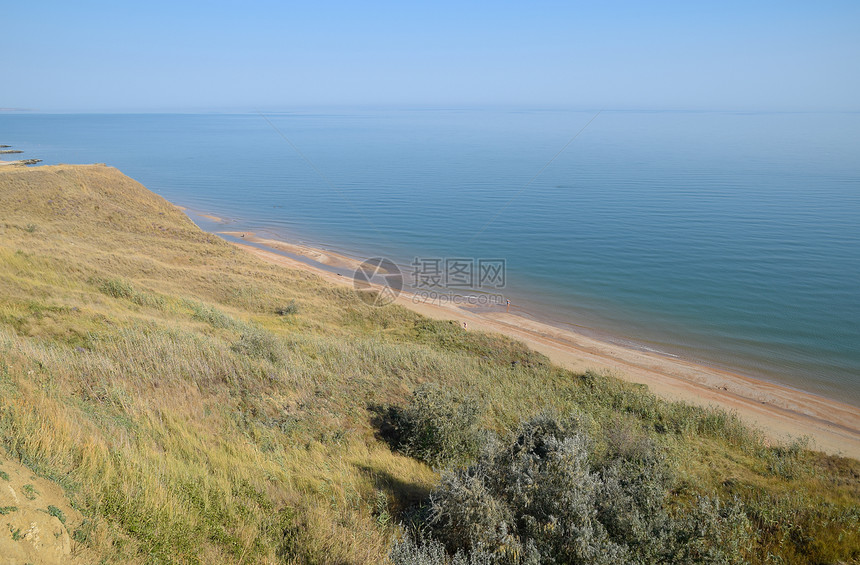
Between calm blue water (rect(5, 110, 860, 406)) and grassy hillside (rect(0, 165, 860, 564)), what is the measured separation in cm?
1038

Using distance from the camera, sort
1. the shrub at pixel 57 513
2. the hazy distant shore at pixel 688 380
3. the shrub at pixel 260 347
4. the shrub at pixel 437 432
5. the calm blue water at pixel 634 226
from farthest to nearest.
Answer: the calm blue water at pixel 634 226 < the hazy distant shore at pixel 688 380 < the shrub at pixel 260 347 < the shrub at pixel 437 432 < the shrub at pixel 57 513

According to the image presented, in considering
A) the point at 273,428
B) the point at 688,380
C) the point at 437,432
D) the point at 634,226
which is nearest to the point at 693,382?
the point at 688,380

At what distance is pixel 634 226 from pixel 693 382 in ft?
84.6

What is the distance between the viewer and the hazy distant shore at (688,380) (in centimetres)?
1566

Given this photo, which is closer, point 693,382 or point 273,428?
point 273,428

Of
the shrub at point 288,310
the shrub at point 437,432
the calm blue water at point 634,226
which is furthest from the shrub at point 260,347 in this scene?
the calm blue water at point 634,226

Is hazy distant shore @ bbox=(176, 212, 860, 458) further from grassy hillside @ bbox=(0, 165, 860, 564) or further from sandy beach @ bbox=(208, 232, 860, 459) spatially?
grassy hillside @ bbox=(0, 165, 860, 564)

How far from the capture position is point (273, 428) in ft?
27.8

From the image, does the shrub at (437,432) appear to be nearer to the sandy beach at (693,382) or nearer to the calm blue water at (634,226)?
the sandy beach at (693,382)

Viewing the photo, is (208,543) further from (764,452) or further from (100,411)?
(764,452)

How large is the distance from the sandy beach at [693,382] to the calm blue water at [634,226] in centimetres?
135

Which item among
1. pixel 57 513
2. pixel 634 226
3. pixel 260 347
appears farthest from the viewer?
pixel 634 226

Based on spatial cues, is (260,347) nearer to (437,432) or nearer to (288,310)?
(437,432)

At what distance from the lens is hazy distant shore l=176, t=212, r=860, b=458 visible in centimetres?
1566
